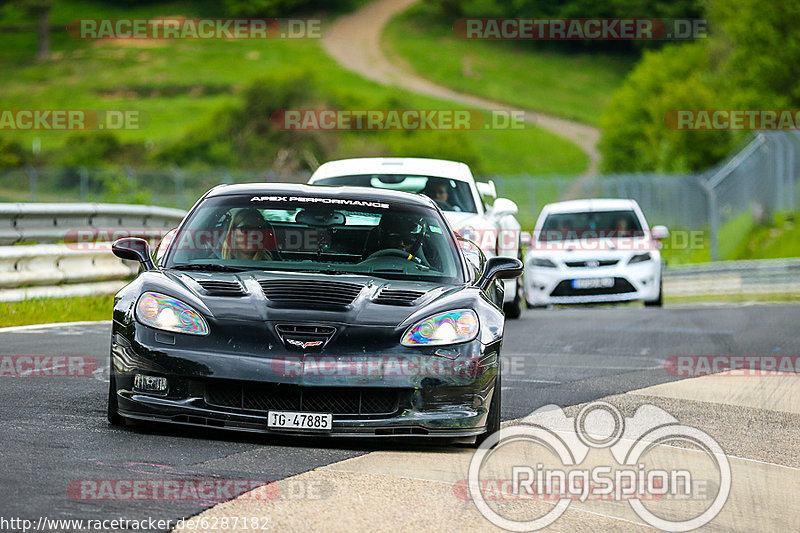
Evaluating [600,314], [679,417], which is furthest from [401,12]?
[679,417]

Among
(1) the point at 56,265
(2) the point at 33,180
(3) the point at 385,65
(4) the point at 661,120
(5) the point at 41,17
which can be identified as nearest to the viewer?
(1) the point at 56,265

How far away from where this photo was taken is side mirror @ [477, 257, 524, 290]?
26.3ft

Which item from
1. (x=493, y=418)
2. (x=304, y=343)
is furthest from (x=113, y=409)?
(x=493, y=418)

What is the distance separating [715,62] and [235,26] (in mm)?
80258

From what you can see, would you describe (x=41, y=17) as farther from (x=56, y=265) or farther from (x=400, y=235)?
(x=400, y=235)

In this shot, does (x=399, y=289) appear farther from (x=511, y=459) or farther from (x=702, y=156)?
(x=702, y=156)

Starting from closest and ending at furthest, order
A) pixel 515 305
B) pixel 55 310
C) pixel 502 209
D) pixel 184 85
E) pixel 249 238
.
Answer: pixel 249 238, pixel 55 310, pixel 502 209, pixel 515 305, pixel 184 85

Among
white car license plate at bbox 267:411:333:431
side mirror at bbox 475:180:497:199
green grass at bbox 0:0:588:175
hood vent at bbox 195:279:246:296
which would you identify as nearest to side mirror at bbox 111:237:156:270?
hood vent at bbox 195:279:246:296

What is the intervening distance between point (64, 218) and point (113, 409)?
10.1 meters

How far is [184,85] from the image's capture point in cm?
11619

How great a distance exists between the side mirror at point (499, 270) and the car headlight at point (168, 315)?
6.02 ft
